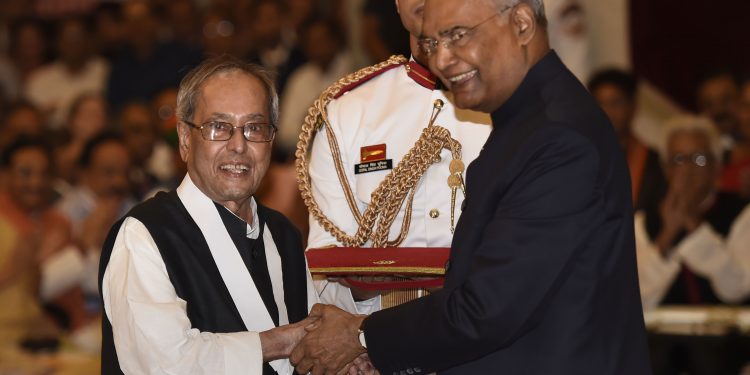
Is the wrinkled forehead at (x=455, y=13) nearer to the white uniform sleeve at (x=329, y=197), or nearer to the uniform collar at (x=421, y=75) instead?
the uniform collar at (x=421, y=75)

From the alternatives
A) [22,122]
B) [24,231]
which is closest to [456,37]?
→ [24,231]

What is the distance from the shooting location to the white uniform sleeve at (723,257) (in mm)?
5953

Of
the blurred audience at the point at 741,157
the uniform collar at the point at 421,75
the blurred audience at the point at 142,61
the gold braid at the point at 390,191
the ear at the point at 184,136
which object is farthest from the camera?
the blurred audience at the point at 142,61

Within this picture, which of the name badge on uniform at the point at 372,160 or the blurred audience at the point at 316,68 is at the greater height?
the blurred audience at the point at 316,68

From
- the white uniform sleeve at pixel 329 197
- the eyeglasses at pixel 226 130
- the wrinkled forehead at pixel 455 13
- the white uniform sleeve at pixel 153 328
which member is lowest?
the white uniform sleeve at pixel 153 328

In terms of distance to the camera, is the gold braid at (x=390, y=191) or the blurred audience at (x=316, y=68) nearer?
the gold braid at (x=390, y=191)

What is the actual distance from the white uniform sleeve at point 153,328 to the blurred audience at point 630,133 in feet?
11.1

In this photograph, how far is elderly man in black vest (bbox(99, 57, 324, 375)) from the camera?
3.37 metres

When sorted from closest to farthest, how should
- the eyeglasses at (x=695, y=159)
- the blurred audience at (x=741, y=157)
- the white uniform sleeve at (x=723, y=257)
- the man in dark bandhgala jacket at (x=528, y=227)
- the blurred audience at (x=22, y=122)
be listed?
1. the man in dark bandhgala jacket at (x=528, y=227)
2. the white uniform sleeve at (x=723, y=257)
3. the eyeglasses at (x=695, y=159)
4. the blurred audience at (x=741, y=157)
5. the blurred audience at (x=22, y=122)

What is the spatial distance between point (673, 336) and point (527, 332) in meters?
2.69

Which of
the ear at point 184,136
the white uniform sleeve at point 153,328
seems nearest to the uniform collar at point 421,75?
the ear at point 184,136

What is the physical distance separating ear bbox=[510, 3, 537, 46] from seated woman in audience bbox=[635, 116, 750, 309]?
3108mm

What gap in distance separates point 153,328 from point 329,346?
0.55 m

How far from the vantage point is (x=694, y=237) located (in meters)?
6.07
